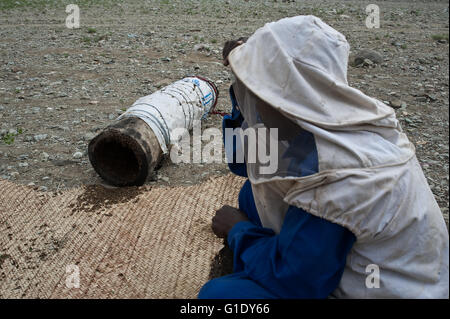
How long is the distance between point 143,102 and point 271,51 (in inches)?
91.2

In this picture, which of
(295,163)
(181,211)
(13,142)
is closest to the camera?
(295,163)

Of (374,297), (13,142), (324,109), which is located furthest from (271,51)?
(13,142)

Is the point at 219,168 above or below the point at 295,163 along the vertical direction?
below

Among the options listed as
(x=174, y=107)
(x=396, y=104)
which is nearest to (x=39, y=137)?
(x=174, y=107)

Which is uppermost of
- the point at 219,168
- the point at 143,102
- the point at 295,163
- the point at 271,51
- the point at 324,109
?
the point at 271,51

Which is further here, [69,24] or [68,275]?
[69,24]

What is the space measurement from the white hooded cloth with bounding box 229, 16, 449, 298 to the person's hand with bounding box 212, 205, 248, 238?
57 centimetres

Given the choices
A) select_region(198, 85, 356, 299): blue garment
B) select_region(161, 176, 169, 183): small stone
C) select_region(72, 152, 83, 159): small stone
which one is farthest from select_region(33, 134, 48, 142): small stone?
select_region(198, 85, 356, 299): blue garment

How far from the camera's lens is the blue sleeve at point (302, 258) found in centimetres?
139

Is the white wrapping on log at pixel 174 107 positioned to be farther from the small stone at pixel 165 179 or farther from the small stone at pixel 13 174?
the small stone at pixel 13 174

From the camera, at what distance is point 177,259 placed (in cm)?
249
